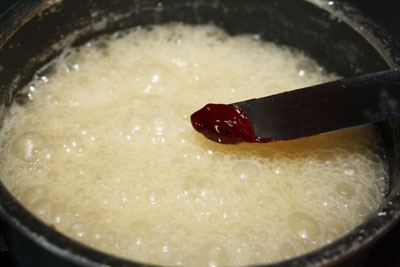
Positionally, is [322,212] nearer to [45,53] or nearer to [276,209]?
[276,209]

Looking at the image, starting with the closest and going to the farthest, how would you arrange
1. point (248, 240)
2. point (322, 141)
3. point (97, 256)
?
point (97, 256), point (248, 240), point (322, 141)

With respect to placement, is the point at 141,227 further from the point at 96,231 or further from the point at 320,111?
the point at 320,111

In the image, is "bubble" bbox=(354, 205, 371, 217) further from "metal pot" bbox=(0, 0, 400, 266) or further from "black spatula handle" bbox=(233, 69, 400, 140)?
"black spatula handle" bbox=(233, 69, 400, 140)

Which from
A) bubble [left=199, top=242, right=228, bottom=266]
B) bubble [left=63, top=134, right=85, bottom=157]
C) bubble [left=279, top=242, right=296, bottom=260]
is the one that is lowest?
bubble [left=279, top=242, right=296, bottom=260]

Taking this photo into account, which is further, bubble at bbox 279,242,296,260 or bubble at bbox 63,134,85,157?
bubble at bbox 63,134,85,157

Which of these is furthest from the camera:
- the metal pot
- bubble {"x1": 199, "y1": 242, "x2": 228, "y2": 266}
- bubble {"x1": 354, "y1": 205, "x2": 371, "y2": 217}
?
bubble {"x1": 354, "y1": 205, "x2": 371, "y2": 217}

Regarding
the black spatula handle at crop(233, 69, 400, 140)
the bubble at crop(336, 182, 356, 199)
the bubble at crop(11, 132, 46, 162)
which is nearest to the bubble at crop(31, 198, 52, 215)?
the bubble at crop(11, 132, 46, 162)

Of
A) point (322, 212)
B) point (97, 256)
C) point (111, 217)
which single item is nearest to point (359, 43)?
point (322, 212)

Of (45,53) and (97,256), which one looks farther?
(45,53)
